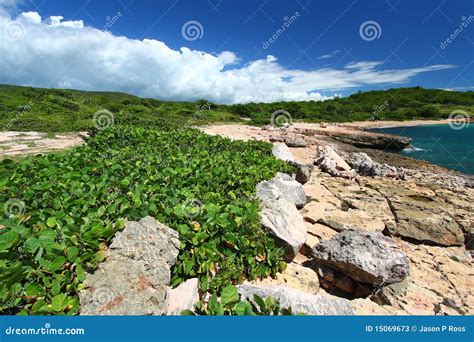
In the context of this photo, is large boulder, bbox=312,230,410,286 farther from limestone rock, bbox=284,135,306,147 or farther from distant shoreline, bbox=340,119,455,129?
distant shoreline, bbox=340,119,455,129

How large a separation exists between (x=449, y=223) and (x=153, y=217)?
7.44 meters

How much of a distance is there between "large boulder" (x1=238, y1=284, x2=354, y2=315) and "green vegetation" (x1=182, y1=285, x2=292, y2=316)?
1.12 feet

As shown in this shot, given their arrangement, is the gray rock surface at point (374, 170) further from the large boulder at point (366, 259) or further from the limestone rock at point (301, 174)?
the large boulder at point (366, 259)

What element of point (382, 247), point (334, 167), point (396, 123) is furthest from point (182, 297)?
point (396, 123)

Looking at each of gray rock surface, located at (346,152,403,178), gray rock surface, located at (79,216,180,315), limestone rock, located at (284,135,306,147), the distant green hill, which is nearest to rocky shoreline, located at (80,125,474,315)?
gray rock surface, located at (79,216,180,315)

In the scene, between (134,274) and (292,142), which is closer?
(134,274)

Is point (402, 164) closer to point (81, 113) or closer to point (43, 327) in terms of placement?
point (43, 327)

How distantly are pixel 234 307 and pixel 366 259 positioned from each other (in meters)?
2.81

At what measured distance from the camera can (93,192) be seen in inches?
159

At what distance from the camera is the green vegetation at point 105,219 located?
2525 mm

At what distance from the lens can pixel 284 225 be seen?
503 cm

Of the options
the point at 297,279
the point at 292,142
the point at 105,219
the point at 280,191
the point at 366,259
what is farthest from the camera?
the point at 292,142

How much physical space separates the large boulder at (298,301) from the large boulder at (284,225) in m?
1.29

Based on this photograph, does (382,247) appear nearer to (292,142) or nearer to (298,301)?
(298,301)
